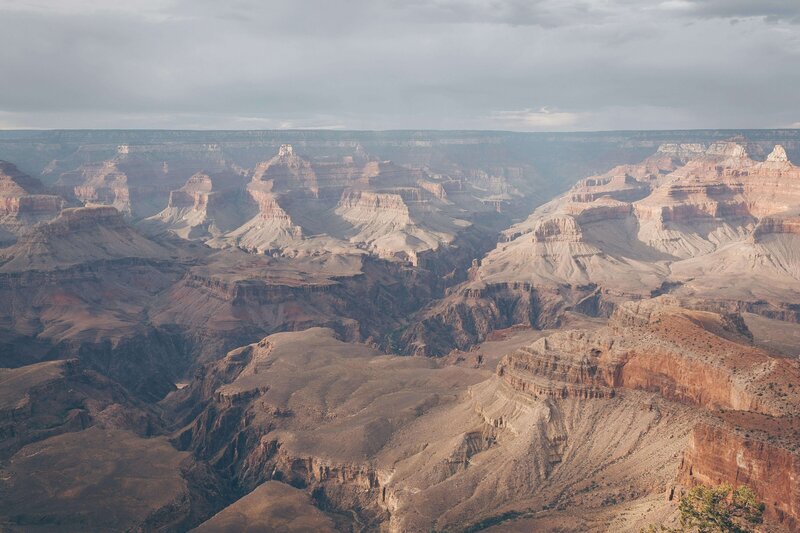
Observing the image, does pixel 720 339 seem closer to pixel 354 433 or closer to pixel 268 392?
pixel 354 433

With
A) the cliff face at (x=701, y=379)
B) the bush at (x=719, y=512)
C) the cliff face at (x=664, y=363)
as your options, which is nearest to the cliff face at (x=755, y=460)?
the cliff face at (x=701, y=379)

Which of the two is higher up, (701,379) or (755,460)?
(755,460)

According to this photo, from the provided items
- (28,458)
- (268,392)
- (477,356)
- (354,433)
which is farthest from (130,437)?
(477,356)

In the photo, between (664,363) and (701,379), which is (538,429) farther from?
(701,379)

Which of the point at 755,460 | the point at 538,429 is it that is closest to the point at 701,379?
the point at 538,429

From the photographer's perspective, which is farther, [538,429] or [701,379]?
[538,429]

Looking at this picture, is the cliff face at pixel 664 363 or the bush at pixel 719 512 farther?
the cliff face at pixel 664 363

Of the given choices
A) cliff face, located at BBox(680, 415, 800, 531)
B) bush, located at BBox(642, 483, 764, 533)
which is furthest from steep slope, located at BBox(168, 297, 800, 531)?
bush, located at BBox(642, 483, 764, 533)

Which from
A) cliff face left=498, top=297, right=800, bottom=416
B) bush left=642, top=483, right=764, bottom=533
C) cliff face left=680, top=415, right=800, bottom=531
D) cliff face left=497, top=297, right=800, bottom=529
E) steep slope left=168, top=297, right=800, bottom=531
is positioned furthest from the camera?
cliff face left=498, top=297, right=800, bottom=416

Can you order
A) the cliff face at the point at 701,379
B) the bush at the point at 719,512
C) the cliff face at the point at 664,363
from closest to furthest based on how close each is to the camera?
the bush at the point at 719,512, the cliff face at the point at 701,379, the cliff face at the point at 664,363

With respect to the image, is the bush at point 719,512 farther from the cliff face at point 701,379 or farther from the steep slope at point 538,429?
the steep slope at point 538,429

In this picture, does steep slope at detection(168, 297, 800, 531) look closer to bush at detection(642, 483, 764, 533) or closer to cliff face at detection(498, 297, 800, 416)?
cliff face at detection(498, 297, 800, 416)
